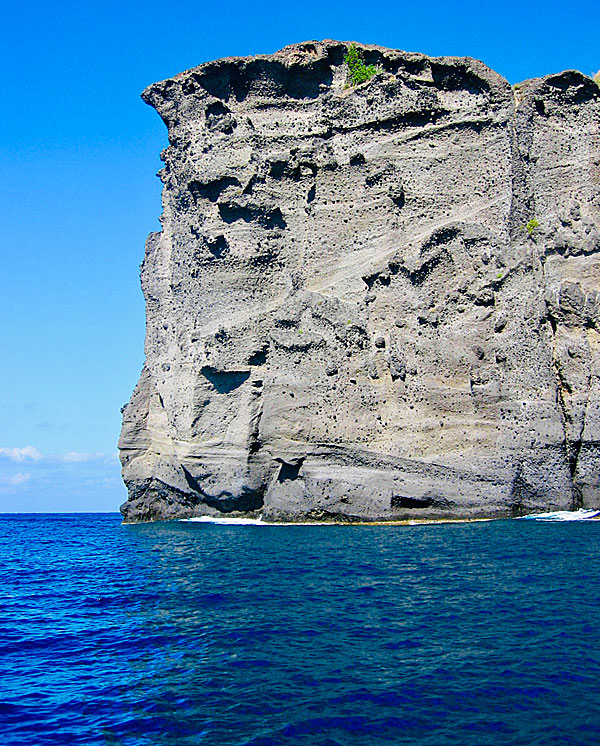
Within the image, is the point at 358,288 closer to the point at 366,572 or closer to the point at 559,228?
the point at 559,228

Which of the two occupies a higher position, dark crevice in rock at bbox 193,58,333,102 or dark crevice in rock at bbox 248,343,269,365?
dark crevice in rock at bbox 193,58,333,102

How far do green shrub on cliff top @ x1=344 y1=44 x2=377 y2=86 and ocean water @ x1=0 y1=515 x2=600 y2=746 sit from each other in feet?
75.3

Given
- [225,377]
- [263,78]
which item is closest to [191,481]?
[225,377]

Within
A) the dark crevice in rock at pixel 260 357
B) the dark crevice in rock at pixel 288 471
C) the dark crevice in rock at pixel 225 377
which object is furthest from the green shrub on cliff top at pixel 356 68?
the dark crevice in rock at pixel 288 471

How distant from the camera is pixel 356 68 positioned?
35000 millimetres

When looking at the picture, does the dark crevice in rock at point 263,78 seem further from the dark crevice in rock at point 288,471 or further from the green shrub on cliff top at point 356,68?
the dark crevice in rock at point 288,471

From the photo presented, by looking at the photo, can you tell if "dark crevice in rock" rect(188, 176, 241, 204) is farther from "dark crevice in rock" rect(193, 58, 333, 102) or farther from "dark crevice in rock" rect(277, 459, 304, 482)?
"dark crevice in rock" rect(277, 459, 304, 482)

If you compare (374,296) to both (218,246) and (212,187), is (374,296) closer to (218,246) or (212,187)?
(218,246)

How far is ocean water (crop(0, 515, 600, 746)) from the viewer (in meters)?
8.52

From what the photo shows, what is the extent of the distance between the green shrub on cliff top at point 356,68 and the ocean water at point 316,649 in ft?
75.3

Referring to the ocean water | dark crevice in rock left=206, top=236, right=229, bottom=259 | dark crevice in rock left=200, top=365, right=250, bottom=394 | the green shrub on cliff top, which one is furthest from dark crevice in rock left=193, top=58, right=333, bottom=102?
the ocean water

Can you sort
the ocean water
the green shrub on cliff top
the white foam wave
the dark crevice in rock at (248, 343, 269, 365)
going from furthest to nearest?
1. the green shrub on cliff top
2. the dark crevice in rock at (248, 343, 269, 365)
3. the white foam wave
4. the ocean water

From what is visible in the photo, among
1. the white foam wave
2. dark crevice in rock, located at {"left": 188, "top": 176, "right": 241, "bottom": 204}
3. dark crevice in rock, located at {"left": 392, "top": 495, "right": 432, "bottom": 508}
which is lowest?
the white foam wave

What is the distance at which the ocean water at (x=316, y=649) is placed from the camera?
852cm
